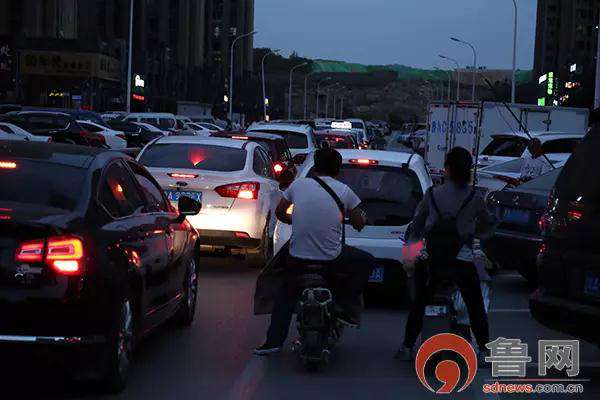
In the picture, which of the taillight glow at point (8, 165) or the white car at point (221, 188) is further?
the white car at point (221, 188)

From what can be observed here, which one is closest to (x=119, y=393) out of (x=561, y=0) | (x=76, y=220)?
(x=76, y=220)

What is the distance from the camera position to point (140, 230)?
297 inches

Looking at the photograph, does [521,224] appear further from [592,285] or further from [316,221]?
[592,285]

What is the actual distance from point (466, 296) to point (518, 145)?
14789mm

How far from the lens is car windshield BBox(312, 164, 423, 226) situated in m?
10.7

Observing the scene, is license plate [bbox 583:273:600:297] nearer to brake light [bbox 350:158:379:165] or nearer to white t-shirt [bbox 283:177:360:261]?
white t-shirt [bbox 283:177:360:261]

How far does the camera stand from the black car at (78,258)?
6.24 meters

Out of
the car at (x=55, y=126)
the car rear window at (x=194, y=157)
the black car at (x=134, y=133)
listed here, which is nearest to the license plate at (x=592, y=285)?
the car rear window at (x=194, y=157)

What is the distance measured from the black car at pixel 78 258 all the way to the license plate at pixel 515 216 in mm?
5153

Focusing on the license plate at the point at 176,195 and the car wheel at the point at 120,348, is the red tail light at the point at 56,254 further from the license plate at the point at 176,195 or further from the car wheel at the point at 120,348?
the license plate at the point at 176,195

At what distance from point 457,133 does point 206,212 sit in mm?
17394

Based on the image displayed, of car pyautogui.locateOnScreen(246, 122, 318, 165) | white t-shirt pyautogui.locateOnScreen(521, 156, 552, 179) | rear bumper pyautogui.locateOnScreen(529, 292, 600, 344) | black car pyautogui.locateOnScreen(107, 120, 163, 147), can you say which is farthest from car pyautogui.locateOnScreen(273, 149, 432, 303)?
black car pyautogui.locateOnScreen(107, 120, 163, 147)

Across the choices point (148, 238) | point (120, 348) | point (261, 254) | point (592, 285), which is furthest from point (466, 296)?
point (261, 254)

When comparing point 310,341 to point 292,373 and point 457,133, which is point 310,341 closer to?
point 292,373
